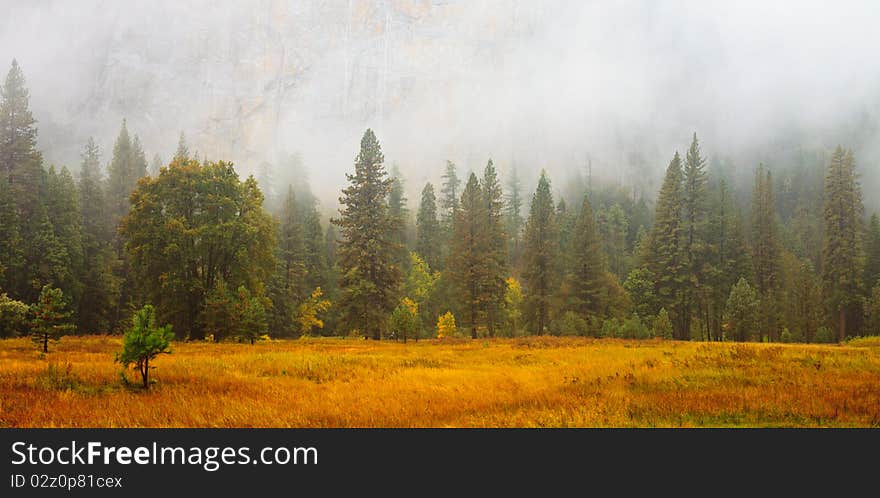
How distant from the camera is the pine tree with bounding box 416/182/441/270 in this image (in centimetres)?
8643

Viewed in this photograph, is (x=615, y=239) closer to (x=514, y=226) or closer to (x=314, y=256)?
(x=514, y=226)

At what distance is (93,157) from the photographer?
280 feet

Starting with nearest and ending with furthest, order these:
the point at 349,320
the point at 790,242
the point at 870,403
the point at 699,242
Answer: the point at 870,403
the point at 349,320
the point at 699,242
the point at 790,242

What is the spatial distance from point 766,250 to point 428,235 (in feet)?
159

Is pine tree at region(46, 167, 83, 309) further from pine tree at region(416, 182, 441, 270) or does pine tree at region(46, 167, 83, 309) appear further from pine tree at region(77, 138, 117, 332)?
pine tree at region(416, 182, 441, 270)

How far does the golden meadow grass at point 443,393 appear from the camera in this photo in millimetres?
10352

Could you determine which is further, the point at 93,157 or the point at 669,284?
the point at 93,157

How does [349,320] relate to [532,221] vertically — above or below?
below

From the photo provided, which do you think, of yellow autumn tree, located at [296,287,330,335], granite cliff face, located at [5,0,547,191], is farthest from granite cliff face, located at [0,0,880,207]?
yellow autumn tree, located at [296,287,330,335]

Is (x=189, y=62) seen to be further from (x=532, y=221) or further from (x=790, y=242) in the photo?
(x=790, y=242)

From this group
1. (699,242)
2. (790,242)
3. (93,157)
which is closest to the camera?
(699,242)

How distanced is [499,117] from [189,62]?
91239mm

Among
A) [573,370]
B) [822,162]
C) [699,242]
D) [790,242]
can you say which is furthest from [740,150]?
[573,370]

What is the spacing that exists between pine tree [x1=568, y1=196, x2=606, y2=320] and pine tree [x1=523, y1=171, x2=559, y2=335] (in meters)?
3.04
